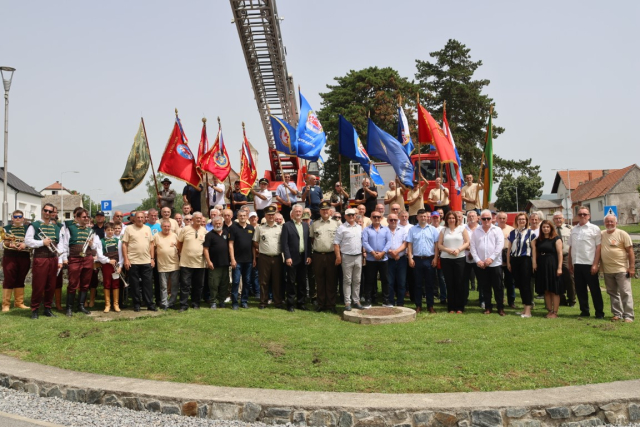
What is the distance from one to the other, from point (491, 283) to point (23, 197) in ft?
234

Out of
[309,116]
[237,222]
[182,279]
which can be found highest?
[309,116]

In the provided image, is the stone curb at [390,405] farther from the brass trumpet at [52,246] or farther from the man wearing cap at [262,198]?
the man wearing cap at [262,198]

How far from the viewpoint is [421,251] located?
10508mm

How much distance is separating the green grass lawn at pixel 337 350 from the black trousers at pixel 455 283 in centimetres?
49

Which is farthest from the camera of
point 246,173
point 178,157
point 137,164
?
point 246,173

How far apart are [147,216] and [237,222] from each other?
1.81m

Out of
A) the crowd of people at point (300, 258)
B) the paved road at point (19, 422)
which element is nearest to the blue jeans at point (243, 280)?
the crowd of people at point (300, 258)

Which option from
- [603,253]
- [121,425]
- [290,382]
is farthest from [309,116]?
[121,425]

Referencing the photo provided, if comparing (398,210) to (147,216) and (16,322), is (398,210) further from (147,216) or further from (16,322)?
(16,322)

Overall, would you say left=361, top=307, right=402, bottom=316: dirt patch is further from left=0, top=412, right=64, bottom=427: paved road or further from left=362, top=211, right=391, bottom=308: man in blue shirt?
left=0, top=412, right=64, bottom=427: paved road

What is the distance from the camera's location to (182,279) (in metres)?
10.6

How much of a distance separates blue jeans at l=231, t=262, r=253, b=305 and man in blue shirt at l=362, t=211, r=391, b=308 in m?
2.28

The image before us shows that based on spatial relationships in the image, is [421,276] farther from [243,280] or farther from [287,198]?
[287,198]

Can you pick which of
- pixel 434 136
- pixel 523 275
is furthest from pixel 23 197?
pixel 523 275
